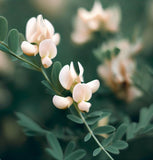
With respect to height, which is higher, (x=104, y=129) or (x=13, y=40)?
(x=13, y=40)

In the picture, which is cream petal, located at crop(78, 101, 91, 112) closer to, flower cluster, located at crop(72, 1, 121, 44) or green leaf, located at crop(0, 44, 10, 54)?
green leaf, located at crop(0, 44, 10, 54)

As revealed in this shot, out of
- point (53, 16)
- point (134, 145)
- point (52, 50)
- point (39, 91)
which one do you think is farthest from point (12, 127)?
point (53, 16)

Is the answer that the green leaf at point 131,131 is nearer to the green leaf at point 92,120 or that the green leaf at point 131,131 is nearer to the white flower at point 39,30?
the green leaf at point 92,120

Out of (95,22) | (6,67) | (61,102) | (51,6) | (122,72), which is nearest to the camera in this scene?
(61,102)

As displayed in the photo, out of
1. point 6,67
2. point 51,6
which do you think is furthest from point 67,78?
point 51,6

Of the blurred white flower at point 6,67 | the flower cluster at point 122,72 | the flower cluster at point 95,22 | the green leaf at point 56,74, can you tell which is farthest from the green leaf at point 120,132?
the blurred white flower at point 6,67

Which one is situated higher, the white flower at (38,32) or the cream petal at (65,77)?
the white flower at (38,32)

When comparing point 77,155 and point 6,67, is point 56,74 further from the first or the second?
point 6,67
